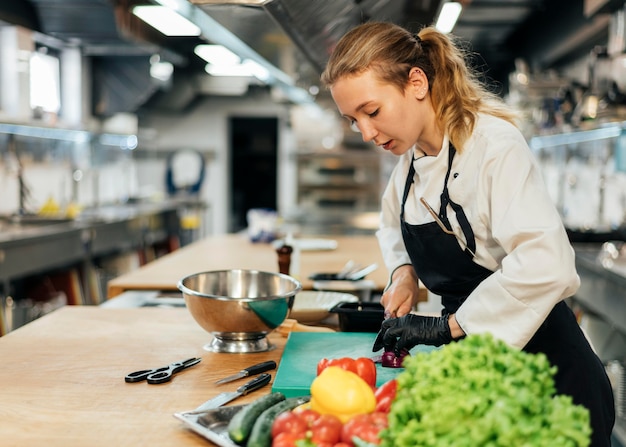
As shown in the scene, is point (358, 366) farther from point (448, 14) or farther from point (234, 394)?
point (448, 14)

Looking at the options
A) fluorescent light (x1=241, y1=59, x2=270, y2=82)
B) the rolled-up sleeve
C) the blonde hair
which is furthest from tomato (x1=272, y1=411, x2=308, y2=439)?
fluorescent light (x1=241, y1=59, x2=270, y2=82)

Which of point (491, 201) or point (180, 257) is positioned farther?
point (180, 257)

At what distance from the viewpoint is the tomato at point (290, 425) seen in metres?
1.24

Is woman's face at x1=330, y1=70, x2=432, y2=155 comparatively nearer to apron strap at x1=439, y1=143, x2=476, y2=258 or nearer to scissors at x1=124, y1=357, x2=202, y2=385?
apron strap at x1=439, y1=143, x2=476, y2=258

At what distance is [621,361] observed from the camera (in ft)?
11.9

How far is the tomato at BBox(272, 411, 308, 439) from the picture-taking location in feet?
4.08

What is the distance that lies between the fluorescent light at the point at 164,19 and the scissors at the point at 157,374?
1.55 m

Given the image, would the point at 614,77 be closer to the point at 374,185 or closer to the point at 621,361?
the point at 621,361

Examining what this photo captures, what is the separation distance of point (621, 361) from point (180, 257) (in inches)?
100

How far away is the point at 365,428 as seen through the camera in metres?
1.21

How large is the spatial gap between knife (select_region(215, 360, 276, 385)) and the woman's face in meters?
0.66

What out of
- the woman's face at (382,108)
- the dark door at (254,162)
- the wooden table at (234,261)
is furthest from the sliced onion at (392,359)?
the dark door at (254,162)

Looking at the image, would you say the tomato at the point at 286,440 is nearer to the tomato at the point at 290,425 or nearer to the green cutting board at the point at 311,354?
the tomato at the point at 290,425

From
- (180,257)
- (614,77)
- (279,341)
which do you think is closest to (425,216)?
(279,341)
